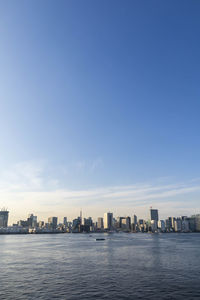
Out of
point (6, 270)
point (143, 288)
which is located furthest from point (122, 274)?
point (6, 270)

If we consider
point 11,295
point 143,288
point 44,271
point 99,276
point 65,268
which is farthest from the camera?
point 65,268

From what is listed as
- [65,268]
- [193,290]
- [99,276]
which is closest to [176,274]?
[193,290]

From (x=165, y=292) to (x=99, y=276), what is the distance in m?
18.2

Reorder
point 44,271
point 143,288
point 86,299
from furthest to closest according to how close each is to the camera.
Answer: point 44,271 → point 143,288 → point 86,299

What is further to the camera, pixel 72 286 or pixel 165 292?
pixel 72 286

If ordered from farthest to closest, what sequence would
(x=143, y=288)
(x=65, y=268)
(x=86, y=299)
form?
(x=65, y=268)
(x=143, y=288)
(x=86, y=299)

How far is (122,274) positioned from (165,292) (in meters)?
16.1

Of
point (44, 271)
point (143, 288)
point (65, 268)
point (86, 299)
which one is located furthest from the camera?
point (65, 268)

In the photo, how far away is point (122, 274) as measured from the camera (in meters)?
53.9

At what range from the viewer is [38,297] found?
37.5 metres

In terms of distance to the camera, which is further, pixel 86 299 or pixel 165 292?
pixel 165 292

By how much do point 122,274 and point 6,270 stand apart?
3353cm

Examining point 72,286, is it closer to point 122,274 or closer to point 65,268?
point 122,274

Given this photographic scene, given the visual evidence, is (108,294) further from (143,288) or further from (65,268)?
(65,268)
